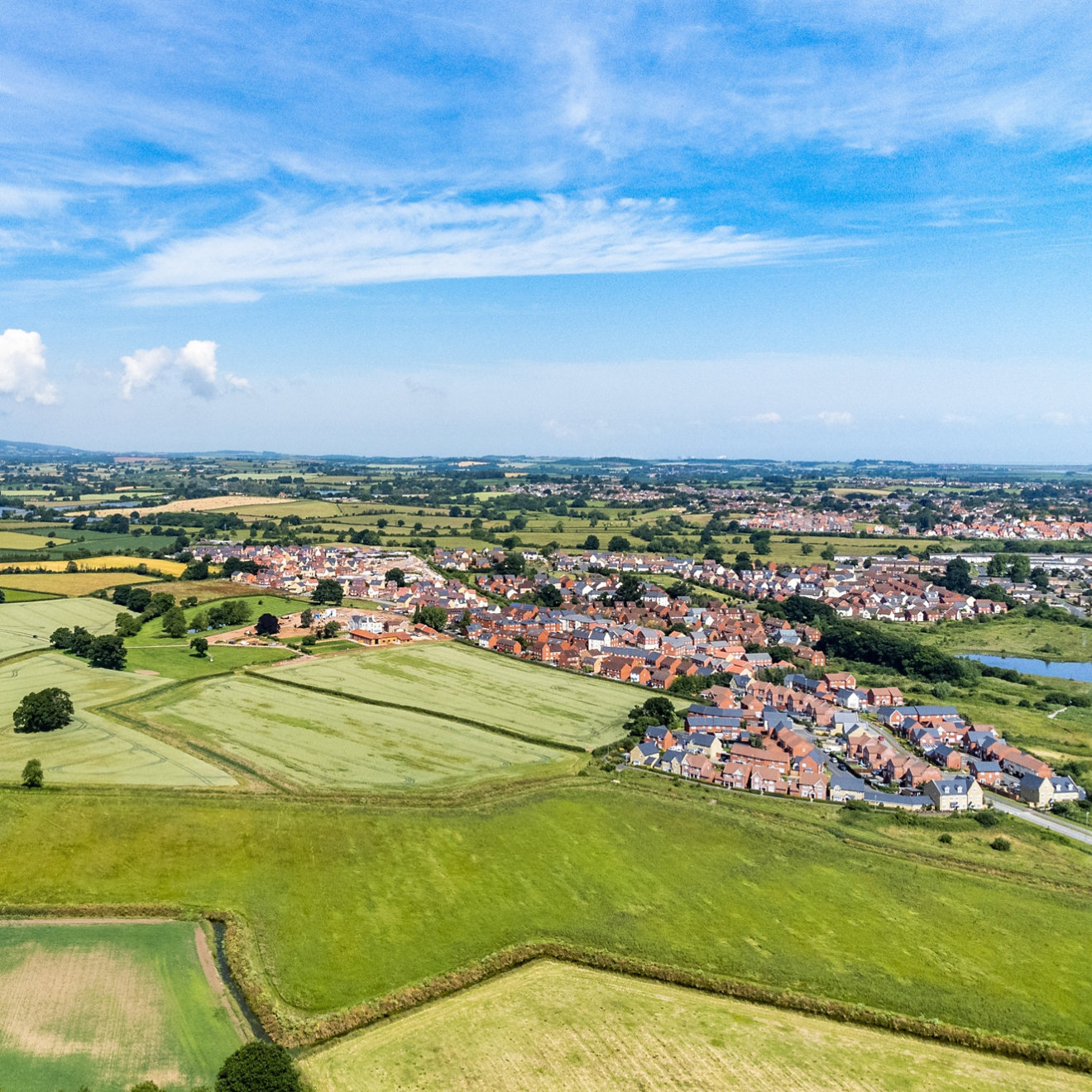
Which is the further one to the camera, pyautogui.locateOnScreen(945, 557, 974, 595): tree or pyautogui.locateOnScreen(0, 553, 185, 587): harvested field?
pyautogui.locateOnScreen(945, 557, 974, 595): tree

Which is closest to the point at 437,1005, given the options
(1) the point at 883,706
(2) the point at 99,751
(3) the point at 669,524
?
(2) the point at 99,751

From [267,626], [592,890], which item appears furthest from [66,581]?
[592,890]

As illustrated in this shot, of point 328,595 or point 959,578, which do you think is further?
point 959,578

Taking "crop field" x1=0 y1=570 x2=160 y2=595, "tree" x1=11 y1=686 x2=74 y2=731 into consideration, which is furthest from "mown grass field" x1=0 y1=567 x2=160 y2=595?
"tree" x1=11 y1=686 x2=74 y2=731

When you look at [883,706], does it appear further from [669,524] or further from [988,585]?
[669,524]

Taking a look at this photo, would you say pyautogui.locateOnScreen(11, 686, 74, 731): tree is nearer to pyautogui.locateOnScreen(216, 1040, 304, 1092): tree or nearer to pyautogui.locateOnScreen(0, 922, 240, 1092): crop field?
pyautogui.locateOnScreen(0, 922, 240, 1092): crop field

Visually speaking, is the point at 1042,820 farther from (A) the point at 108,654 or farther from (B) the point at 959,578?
(B) the point at 959,578
